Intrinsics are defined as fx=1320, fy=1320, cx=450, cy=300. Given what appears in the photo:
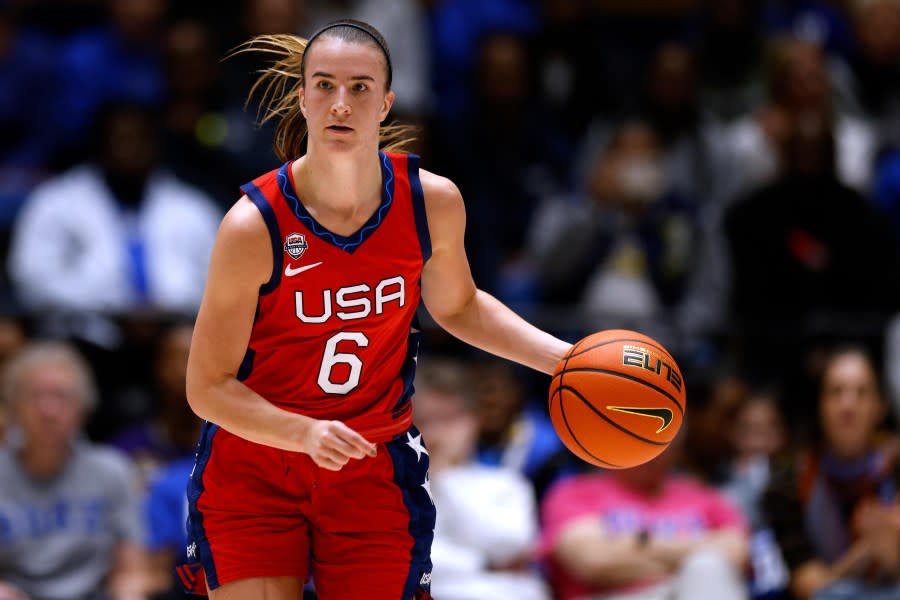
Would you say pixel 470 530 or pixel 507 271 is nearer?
pixel 470 530

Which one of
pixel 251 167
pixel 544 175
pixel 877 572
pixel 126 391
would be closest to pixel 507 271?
pixel 544 175

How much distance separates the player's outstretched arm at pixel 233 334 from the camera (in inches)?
141

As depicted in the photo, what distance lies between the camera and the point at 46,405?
20.7 ft

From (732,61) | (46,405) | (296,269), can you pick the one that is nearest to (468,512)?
(46,405)

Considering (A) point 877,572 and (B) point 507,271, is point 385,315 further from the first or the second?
(B) point 507,271

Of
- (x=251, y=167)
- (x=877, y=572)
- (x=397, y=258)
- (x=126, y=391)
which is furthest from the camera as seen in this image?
(x=251, y=167)

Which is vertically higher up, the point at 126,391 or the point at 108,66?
the point at 108,66

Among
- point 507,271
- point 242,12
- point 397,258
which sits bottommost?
point 397,258

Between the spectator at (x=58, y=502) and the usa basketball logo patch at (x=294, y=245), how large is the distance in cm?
309

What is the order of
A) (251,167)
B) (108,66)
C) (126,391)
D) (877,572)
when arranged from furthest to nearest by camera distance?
(108,66) < (251,167) < (126,391) < (877,572)

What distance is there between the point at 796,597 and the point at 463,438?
70.1 inches

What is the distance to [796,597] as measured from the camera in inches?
250

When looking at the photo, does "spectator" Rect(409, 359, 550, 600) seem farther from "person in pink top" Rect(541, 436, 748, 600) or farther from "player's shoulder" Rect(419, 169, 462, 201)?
"player's shoulder" Rect(419, 169, 462, 201)

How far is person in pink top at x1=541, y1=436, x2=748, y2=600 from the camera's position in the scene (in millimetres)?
6137
